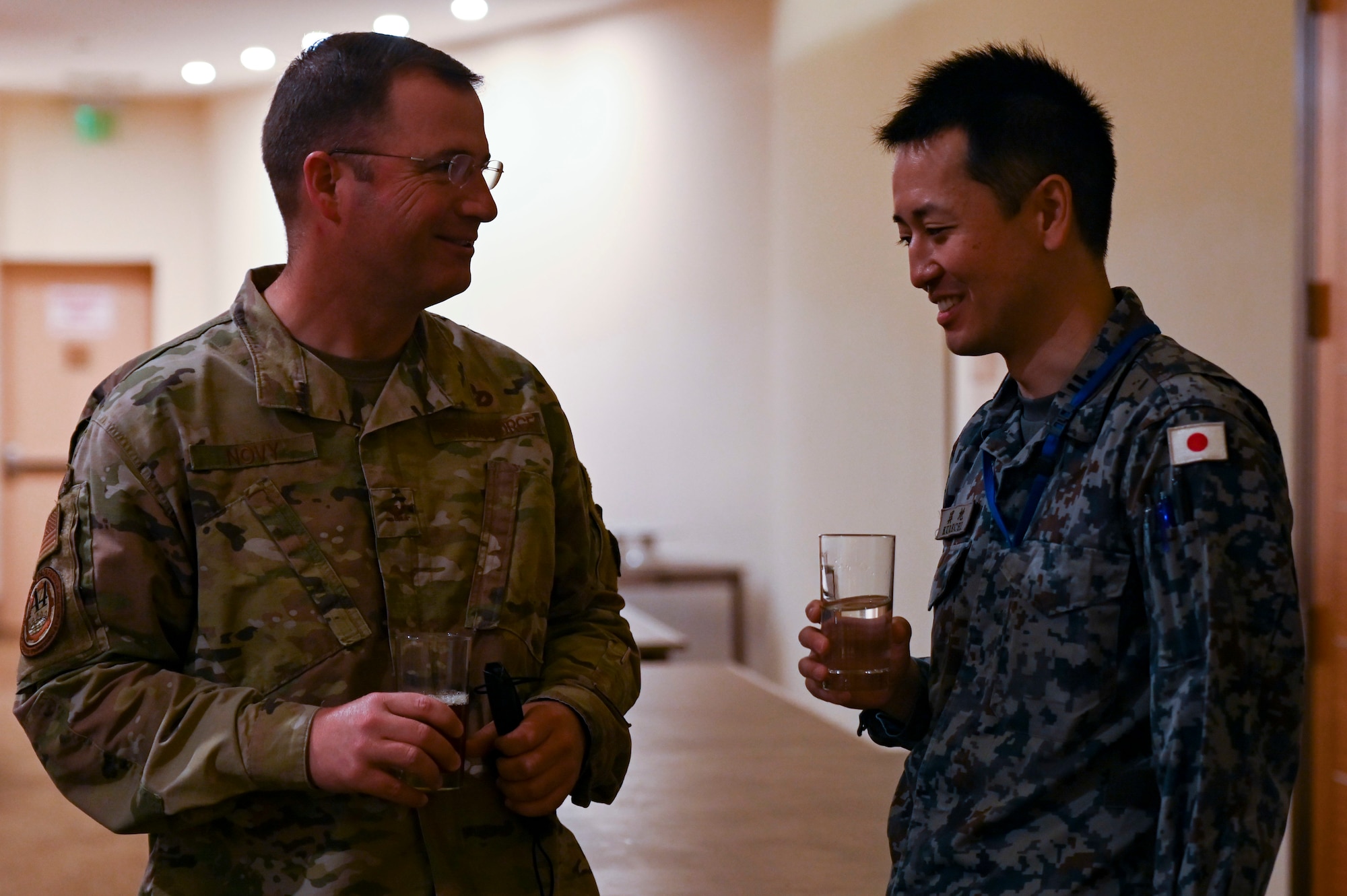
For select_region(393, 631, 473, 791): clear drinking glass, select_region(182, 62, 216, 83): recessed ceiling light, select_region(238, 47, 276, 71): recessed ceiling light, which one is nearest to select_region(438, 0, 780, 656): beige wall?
select_region(238, 47, 276, 71): recessed ceiling light

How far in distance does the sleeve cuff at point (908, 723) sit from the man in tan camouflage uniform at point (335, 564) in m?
0.30

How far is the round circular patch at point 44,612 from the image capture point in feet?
4.34

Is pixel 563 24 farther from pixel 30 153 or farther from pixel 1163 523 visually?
pixel 1163 523

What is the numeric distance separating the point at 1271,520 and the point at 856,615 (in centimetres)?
44

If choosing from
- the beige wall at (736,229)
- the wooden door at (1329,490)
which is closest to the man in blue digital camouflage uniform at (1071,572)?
the wooden door at (1329,490)

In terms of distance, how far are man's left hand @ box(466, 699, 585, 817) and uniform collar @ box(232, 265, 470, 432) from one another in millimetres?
377

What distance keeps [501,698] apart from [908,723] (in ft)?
1.59

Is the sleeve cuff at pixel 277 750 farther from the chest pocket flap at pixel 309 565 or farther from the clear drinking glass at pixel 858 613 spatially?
the clear drinking glass at pixel 858 613

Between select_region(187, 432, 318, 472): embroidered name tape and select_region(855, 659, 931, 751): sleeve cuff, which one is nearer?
select_region(187, 432, 318, 472): embroidered name tape

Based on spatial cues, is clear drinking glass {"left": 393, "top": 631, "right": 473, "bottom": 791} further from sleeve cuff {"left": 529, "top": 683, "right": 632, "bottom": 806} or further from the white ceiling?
the white ceiling

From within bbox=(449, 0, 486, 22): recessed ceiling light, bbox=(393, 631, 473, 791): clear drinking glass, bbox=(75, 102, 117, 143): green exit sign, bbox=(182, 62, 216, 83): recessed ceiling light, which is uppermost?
bbox=(182, 62, 216, 83): recessed ceiling light

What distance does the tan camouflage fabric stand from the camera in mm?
1312

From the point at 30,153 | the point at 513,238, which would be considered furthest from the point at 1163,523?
the point at 30,153

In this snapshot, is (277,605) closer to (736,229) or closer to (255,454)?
(255,454)
